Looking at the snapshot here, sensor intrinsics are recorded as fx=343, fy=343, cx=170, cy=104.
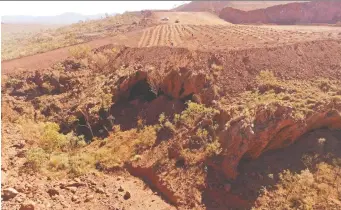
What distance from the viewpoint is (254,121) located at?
1565cm

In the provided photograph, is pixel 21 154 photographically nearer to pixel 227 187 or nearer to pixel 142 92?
pixel 227 187

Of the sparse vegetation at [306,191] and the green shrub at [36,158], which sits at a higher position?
the green shrub at [36,158]

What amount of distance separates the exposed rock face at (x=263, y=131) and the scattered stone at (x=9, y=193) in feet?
28.1

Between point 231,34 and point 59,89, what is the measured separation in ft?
48.0

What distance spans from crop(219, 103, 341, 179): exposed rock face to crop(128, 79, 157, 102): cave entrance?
25.2 feet

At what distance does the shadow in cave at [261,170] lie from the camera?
14.6 m

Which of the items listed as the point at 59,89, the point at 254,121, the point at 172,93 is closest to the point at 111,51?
the point at 59,89

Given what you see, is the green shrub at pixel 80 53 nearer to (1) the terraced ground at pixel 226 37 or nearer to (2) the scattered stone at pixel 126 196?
(1) the terraced ground at pixel 226 37

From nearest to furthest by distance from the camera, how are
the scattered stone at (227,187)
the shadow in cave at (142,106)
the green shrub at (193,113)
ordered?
the scattered stone at (227,187), the green shrub at (193,113), the shadow in cave at (142,106)

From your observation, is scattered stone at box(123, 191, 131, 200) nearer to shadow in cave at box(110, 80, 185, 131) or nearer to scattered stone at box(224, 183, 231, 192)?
scattered stone at box(224, 183, 231, 192)

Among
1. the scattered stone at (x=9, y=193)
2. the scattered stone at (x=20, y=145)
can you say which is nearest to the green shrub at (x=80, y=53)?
the scattered stone at (x=20, y=145)

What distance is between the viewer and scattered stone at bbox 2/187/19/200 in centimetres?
1148

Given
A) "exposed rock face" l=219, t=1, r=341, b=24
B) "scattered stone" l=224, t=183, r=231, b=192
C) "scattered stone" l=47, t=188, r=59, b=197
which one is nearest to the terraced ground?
"scattered stone" l=224, t=183, r=231, b=192

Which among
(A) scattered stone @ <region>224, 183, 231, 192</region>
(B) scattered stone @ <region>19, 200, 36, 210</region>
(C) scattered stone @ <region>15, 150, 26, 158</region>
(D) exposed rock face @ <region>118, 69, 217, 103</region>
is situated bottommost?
(A) scattered stone @ <region>224, 183, 231, 192</region>
